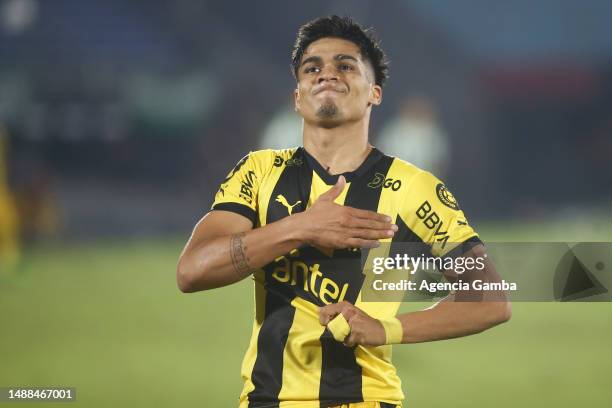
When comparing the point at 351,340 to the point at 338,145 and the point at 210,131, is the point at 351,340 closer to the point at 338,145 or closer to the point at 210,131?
the point at 338,145

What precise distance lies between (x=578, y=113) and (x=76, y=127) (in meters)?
11.6

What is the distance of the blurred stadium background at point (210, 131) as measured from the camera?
10547 mm

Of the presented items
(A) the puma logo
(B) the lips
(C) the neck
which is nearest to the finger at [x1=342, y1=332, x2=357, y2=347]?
(A) the puma logo

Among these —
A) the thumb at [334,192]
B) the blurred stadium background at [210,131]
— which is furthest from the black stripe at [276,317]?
the blurred stadium background at [210,131]

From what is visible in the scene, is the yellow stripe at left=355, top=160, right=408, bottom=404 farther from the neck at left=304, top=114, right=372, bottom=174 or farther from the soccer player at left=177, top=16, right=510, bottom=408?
the neck at left=304, top=114, right=372, bottom=174

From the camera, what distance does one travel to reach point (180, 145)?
70.1 ft

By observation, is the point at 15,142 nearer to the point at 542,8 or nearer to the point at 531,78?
the point at 531,78

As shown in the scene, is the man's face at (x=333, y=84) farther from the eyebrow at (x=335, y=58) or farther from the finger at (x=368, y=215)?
the finger at (x=368, y=215)

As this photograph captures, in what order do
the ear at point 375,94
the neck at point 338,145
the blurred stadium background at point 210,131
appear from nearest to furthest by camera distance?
the neck at point 338,145 < the ear at point 375,94 < the blurred stadium background at point 210,131

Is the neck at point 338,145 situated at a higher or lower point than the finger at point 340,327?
higher

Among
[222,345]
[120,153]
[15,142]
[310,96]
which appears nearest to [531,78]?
[120,153]

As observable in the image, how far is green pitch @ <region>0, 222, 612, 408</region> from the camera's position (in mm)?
6770

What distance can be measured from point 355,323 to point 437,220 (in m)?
0.60

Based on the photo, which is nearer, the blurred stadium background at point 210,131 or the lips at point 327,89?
the lips at point 327,89
